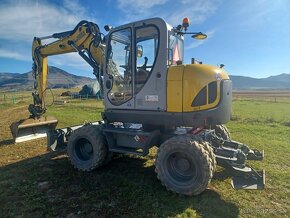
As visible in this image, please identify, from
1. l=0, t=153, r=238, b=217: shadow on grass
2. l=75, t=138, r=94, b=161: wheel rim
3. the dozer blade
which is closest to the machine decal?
l=0, t=153, r=238, b=217: shadow on grass

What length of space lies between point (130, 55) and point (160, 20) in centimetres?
119

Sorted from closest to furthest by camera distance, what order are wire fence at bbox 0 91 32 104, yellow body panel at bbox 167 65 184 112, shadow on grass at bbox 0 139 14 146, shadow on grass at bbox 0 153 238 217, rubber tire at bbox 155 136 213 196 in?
1. shadow on grass at bbox 0 153 238 217
2. rubber tire at bbox 155 136 213 196
3. yellow body panel at bbox 167 65 184 112
4. shadow on grass at bbox 0 139 14 146
5. wire fence at bbox 0 91 32 104

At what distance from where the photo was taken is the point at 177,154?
6.27 metres

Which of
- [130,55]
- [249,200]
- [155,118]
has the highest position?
[130,55]

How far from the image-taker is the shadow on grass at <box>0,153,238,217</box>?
5298 millimetres

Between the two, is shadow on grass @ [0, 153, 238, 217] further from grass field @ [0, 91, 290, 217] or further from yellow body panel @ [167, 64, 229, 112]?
yellow body panel @ [167, 64, 229, 112]

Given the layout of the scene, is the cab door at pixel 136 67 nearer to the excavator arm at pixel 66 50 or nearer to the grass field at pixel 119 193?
the excavator arm at pixel 66 50

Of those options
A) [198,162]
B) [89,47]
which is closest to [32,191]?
[198,162]

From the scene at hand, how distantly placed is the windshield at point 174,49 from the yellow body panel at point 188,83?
1.82 ft

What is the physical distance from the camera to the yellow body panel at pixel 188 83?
243 inches

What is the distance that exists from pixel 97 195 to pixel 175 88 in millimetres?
2965

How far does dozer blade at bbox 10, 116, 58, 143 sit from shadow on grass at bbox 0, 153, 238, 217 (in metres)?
2.86

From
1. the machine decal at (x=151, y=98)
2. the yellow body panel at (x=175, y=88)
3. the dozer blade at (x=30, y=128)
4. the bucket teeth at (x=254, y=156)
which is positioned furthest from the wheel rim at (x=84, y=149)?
the bucket teeth at (x=254, y=156)

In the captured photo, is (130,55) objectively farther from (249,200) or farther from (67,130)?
(249,200)
